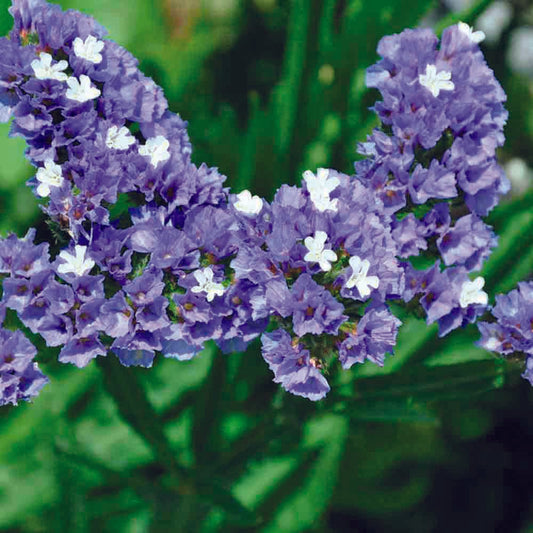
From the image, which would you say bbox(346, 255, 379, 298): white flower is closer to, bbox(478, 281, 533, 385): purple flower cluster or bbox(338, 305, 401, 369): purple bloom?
bbox(338, 305, 401, 369): purple bloom

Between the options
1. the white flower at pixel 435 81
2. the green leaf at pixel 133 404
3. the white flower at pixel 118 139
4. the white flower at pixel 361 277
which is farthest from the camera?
the green leaf at pixel 133 404

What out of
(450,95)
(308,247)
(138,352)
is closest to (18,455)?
(138,352)

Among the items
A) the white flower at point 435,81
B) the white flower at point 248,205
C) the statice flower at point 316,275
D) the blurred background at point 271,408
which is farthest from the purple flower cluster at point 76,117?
the white flower at point 435,81

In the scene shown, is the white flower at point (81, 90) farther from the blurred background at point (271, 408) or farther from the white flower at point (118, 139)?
the blurred background at point (271, 408)

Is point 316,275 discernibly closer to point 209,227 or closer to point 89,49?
point 209,227

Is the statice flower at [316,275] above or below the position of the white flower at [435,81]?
below

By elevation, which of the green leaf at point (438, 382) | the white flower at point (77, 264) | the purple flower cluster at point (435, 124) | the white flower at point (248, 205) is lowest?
the green leaf at point (438, 382)

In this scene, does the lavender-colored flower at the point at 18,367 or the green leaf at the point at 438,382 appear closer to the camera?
the lavender-colored flower at the point at 18,367

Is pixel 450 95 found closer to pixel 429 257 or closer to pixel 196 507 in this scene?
pixel 429 257
